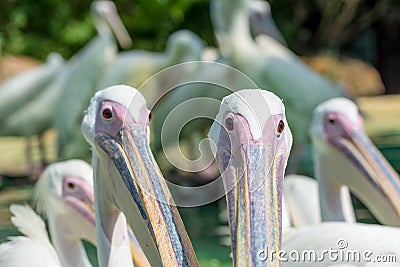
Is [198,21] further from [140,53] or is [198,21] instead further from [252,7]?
[140,53]

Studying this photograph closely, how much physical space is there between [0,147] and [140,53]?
3.74m

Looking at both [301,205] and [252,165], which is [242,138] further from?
[301,205]

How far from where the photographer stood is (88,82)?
6539mm

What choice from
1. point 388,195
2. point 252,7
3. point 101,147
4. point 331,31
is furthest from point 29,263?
point 331,31

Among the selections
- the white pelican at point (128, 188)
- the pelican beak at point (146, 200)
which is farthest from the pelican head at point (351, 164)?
the pelican beak at point (146, 200)

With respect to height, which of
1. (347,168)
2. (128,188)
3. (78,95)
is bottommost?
(78,95)

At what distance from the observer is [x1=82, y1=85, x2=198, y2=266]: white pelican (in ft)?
7.15

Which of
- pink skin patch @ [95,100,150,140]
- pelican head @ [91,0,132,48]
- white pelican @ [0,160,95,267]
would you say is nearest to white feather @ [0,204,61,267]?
white pelican @ [0,160,95,267]

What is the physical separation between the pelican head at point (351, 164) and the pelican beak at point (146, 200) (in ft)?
3.88

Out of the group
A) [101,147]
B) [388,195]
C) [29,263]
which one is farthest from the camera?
[388,195]

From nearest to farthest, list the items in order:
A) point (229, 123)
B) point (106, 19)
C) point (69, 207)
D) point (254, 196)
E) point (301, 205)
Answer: point (254, 196) < point (229, 123) < point (69, 207) < point (301, 205) < point (106, 19)

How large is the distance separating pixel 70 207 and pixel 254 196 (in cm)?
137

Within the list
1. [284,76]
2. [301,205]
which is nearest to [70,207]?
[301,205]

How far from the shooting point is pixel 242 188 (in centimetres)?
204
